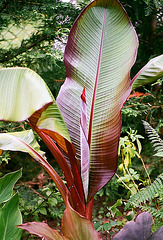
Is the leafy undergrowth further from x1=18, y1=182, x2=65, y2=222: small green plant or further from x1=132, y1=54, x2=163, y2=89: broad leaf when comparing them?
x1=132, y1=54, x2=163, y2=89: broad leaf

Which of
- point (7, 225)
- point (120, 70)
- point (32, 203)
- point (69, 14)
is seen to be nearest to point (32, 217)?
point (32, 203)

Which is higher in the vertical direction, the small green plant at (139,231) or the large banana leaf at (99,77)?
the large banana leaf at (99,77)

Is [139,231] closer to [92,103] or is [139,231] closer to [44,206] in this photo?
[92,103]

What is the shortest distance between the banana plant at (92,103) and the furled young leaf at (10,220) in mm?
159

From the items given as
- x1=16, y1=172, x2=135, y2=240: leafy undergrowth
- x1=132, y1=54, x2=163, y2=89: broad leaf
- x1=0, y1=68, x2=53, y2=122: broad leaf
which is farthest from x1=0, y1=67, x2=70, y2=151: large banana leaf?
x1=16, y1=172, x2=135, y2=240: leafy undergrowth

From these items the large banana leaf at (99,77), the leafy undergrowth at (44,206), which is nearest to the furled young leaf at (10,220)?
the large banana leaf at (99,77)

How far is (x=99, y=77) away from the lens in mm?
1008

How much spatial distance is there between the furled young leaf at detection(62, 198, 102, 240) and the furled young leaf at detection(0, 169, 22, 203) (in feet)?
0.91

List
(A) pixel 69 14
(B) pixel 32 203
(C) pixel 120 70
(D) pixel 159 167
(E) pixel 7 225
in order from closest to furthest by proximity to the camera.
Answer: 1. (E) pixel 7 225
2. (C) pixel 120 70
3. (B) pixel 32 203
4. (A) pixel 69 14
5. (D) pixel 159 167

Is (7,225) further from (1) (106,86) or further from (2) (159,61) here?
(2) (159,61)

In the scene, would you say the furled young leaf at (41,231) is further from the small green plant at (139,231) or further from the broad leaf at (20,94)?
the broad leaf at (20,94)

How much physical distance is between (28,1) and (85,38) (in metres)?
0.67

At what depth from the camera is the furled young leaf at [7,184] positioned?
92 centimetres

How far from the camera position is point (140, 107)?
1825mm
